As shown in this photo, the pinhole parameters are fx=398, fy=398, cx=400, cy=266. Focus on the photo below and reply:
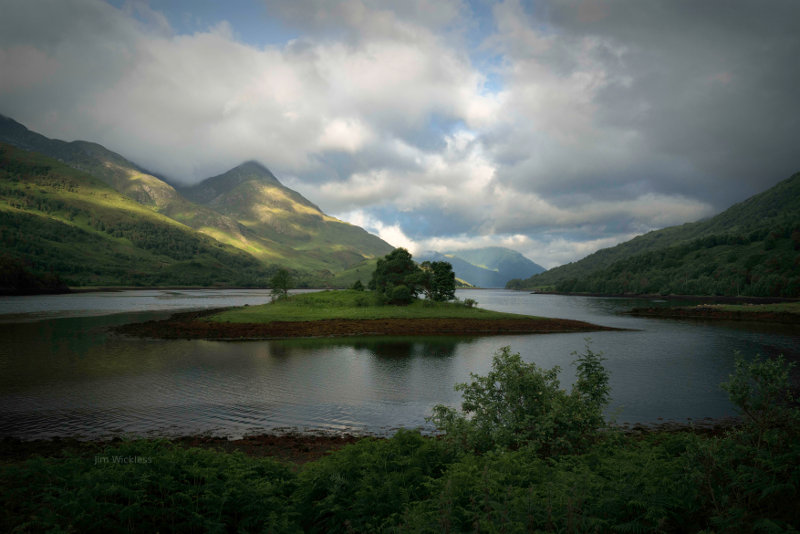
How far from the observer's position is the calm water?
89.1 feet

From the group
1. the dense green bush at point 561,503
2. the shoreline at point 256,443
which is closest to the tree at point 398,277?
the shoreline at point 256,443

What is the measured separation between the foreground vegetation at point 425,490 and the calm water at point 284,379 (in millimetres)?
6347

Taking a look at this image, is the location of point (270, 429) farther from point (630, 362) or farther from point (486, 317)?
point (486, 317)

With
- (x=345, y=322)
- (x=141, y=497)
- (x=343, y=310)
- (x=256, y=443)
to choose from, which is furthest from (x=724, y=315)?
(x=141, y=497)

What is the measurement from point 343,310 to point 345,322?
1223 cm

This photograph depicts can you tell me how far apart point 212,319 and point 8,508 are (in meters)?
76.0

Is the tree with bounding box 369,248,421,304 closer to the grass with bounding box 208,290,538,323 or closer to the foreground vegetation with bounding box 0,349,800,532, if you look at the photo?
the grass with bounding box 208,290,538,323

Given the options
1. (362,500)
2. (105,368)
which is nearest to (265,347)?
(105,368)

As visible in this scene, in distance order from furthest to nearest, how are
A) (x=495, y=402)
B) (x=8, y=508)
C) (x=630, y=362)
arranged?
(x=630, y=362), (x=495, y=402), (x=8, y=508)

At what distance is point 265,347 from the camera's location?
188ft

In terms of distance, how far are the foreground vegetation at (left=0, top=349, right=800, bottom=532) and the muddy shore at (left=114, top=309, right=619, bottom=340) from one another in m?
55.8

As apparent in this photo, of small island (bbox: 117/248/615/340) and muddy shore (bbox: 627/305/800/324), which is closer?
small island (bbox: 117/248/615/340)

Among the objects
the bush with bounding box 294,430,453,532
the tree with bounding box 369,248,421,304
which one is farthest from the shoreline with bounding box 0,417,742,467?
the tree with bounding box 369,248,421,304

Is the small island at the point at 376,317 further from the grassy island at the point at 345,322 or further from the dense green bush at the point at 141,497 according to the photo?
the dense green bush at the point at 141,497
